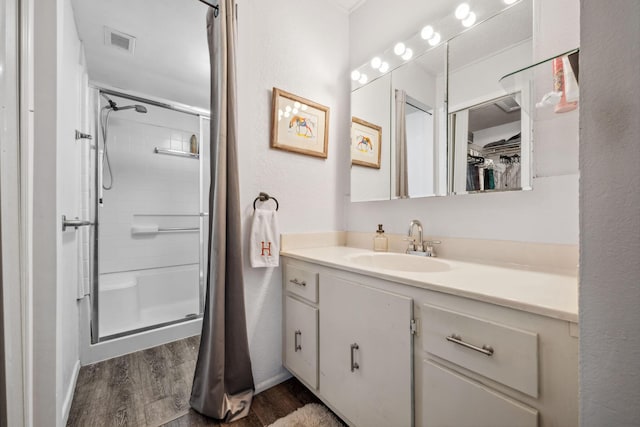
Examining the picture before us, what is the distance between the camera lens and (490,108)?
1.19m

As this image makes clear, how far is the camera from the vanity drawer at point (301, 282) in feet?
4.33

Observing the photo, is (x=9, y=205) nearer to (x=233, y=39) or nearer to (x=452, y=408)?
(x=233, y=39)

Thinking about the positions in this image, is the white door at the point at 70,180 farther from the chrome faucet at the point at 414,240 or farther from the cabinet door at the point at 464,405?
the chrome faucet at the point at 414,240

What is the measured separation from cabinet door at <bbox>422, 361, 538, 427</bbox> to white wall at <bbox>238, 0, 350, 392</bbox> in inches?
37.9

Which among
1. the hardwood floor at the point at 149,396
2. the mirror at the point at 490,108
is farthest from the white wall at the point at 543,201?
the hardwood floor at the point at 149,396

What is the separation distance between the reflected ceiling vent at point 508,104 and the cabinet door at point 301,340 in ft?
4.24

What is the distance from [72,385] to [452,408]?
191cm

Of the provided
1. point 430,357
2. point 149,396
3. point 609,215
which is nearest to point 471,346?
point 430,357

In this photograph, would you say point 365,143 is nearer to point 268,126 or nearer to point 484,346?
point 268,126

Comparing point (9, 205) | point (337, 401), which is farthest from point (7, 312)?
point (337, 401)

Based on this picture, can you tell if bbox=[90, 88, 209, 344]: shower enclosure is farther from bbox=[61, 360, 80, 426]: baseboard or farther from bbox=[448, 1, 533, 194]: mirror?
bbox=[448, 1, 533, 194]: mirror

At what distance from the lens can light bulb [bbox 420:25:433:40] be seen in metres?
1.42

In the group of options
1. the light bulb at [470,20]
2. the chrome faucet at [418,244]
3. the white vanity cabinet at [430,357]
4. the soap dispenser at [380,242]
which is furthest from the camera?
the soap dispenser at [380,242]

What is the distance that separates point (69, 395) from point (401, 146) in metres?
2.26
